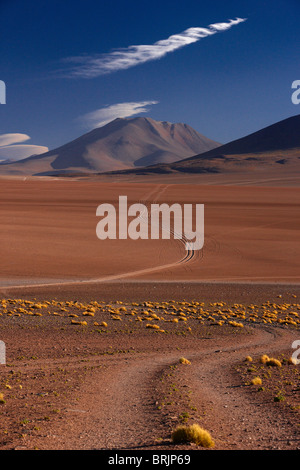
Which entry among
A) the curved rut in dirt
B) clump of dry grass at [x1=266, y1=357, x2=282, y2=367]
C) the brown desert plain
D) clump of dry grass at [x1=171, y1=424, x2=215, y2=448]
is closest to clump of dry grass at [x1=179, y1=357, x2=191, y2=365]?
the brown desert plain

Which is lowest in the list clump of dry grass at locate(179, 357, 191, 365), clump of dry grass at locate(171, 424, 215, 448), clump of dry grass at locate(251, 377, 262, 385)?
clump of dry grass at locate(179, 357, 191, 365)

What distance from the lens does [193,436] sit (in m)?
6.70

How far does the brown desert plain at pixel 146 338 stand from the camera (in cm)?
793

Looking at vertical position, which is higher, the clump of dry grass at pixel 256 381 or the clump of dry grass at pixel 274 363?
the clump of dry grass at pixel 256 381

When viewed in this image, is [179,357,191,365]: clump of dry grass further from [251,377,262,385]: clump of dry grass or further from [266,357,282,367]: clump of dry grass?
[251,377,262,385]: clump of dry grass

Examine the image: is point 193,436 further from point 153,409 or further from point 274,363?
point 274,363

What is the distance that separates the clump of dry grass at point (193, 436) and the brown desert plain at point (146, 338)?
48 mm

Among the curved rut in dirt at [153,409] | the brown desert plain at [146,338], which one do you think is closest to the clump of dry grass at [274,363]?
the brown desert plain at [146,338]

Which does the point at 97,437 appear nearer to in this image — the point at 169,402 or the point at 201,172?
the point at 169,402

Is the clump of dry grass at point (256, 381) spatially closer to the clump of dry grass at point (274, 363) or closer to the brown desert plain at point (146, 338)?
the brown desert plain at point (146, 338)

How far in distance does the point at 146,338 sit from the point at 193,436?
423 inches

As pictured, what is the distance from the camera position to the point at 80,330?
18.0m

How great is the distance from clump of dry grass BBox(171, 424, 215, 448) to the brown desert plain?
5cm

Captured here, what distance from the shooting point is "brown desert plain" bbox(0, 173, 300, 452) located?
7930mm
